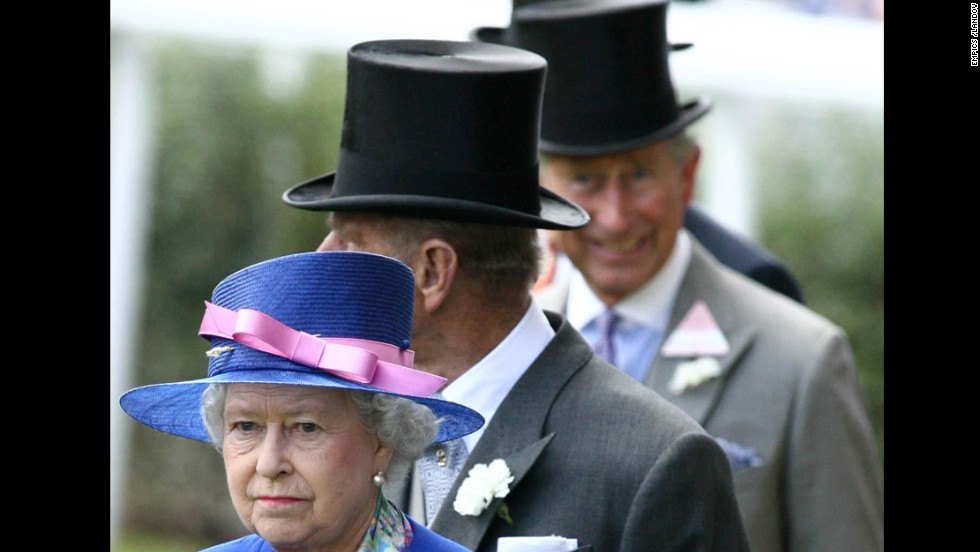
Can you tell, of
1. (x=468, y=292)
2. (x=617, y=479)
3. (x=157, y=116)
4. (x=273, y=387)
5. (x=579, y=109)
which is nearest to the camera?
(x=273, y=387)

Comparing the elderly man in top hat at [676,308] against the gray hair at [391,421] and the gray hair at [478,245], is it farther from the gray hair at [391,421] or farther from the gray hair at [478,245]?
the gray hair at [391,421]

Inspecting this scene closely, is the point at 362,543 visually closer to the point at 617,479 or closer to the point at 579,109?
the point at 617,479

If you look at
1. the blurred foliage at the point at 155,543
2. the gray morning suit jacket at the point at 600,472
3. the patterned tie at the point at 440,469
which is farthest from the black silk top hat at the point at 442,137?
the blurred foliage at the point at 155,543

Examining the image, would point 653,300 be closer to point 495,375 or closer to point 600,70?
point 600,70

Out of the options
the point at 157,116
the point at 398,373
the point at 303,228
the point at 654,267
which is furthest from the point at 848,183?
the point at 398,373

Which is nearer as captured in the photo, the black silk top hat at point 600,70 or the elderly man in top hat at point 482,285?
the elderly man in top hat at point 482,285

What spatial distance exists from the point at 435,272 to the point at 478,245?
125 millimetres

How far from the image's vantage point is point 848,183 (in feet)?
41.2

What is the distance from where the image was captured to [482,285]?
4.01 meters

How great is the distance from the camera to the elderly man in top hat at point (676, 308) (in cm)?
529

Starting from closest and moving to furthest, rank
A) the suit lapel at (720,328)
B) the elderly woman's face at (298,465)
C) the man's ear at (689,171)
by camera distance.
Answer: the elderly woman's face at (298,465)
the suit lapel at (720,328)
the man's ear at (689,171)

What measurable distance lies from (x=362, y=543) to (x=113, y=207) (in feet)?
24.3

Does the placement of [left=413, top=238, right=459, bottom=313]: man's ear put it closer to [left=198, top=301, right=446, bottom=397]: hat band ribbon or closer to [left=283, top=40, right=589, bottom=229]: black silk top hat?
[left=283, top=40, right=589, bottom=229]: black silk top hat

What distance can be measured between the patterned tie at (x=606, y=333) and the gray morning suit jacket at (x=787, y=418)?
16 centimetres
